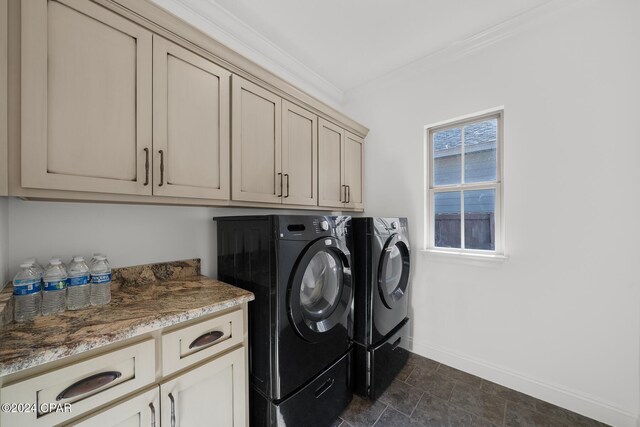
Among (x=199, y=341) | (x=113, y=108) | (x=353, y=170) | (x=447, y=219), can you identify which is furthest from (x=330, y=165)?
(x=199, y=341)

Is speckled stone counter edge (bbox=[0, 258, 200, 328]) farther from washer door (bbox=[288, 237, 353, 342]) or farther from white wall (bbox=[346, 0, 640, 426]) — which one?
white wall (bbox=[346, 0, 640, 426])

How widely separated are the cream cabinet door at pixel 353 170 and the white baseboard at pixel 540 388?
157cm

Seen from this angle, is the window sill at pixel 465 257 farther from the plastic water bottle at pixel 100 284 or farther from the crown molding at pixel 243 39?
the plastic water bottle at pixel 100 284

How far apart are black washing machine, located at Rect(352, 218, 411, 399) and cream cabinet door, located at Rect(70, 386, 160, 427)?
129 cm

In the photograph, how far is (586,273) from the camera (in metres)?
1.65

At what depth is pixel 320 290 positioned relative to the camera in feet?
5.26

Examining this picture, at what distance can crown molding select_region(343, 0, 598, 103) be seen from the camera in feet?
5.71

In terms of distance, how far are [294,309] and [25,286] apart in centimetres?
111

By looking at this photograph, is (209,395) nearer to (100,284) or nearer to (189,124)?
(100,284)

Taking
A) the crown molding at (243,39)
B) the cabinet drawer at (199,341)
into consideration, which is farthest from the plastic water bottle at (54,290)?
the crown molding at (243,39)

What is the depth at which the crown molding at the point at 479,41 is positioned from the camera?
1742mm

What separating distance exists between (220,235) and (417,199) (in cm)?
183

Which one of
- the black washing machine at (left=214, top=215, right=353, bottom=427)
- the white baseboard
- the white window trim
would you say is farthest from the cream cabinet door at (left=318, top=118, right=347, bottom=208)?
the white baseboard

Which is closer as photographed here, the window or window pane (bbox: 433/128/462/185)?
the window
